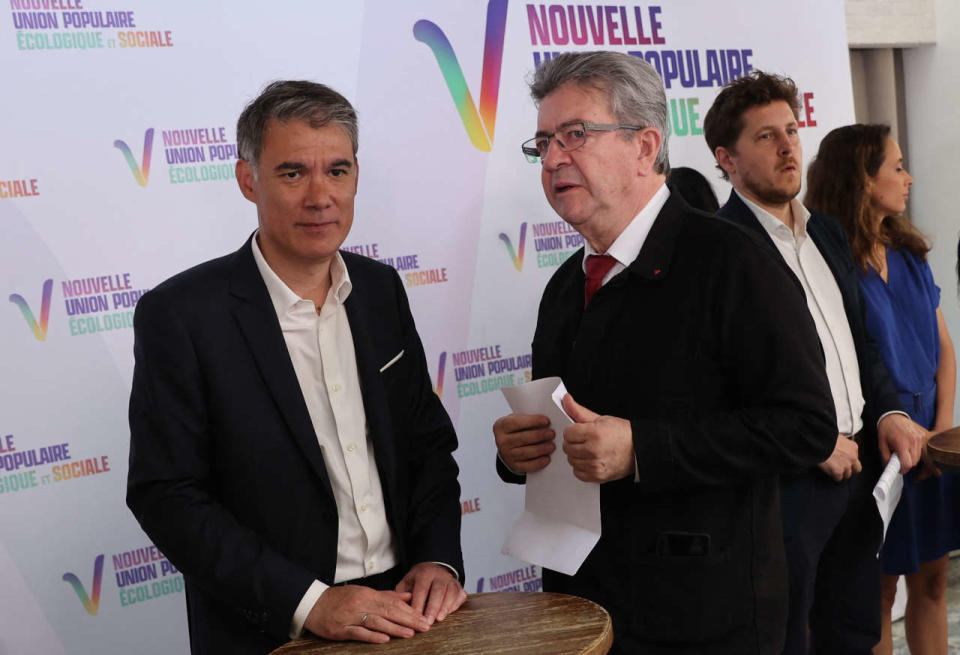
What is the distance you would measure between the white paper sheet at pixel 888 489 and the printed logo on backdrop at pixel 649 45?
67.9 inches

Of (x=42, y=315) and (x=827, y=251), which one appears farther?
(x=827, y=251)

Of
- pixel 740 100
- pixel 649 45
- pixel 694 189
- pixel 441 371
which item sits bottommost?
pixel 441 371

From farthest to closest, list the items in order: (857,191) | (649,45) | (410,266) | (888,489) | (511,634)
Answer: (649,45) → (857,191) → (410,266) → (888,489) → (511,634)

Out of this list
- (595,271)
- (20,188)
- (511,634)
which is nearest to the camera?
(511,634)

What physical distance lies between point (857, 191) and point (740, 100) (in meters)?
0.66

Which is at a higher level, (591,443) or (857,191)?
(857,191)

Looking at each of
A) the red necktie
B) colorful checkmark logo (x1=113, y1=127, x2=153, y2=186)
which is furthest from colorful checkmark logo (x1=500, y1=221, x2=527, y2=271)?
the red necktie

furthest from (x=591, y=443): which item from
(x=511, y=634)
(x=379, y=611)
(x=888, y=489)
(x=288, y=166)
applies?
(x=888, y=489)

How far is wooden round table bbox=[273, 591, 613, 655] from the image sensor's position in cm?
147

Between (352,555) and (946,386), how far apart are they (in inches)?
98.8

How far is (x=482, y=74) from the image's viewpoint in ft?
11.5

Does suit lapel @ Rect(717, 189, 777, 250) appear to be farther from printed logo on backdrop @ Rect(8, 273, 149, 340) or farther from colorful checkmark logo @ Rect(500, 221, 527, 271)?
printed logo on backdrop @ Rect(8, 273, 149, 340)

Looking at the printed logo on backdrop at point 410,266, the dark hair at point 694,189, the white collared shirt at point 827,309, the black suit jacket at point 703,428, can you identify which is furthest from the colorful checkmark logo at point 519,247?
the black suit jacket at point 703,428

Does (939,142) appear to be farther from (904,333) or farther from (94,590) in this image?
(94,590)
